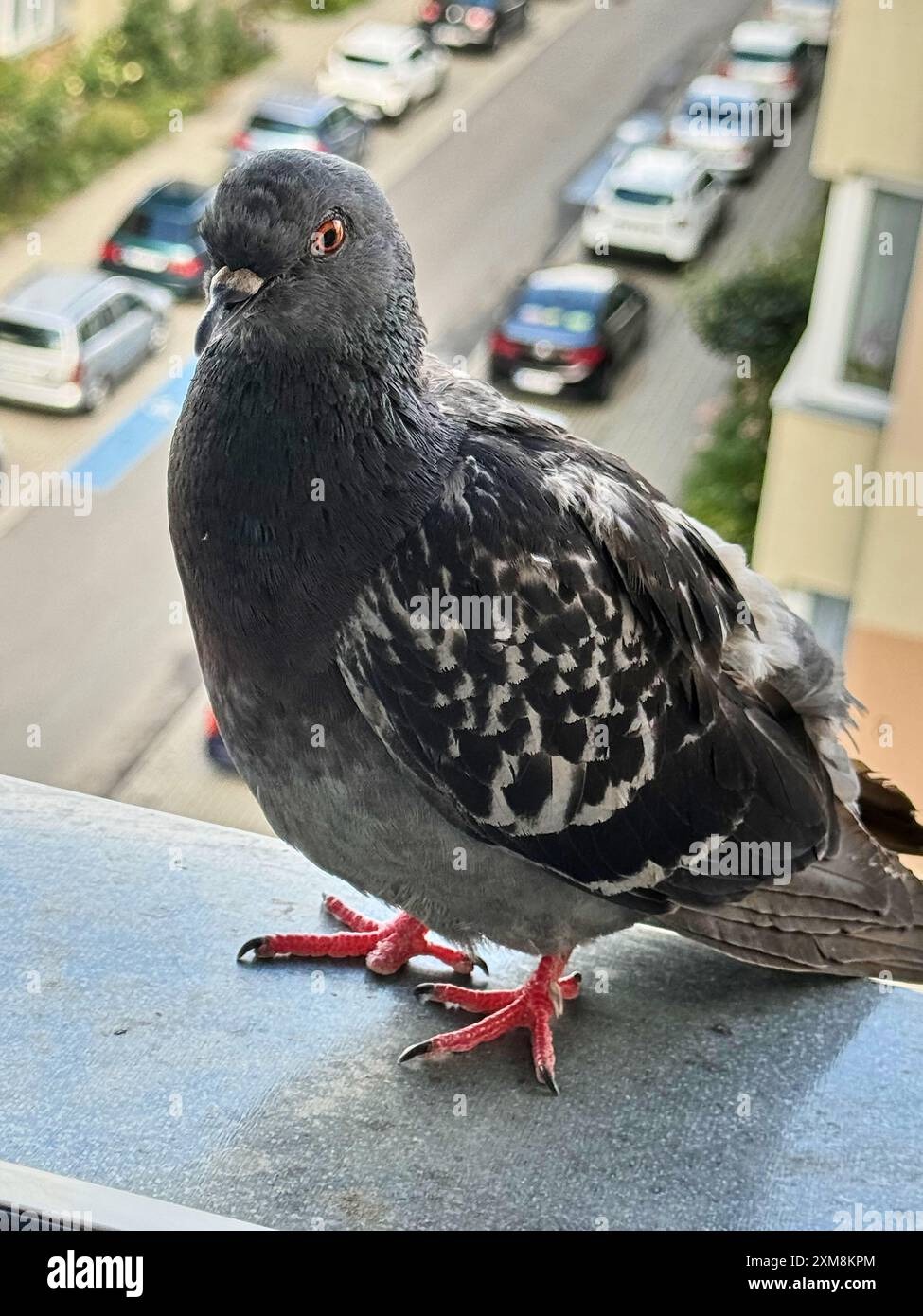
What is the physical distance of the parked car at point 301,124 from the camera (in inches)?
327

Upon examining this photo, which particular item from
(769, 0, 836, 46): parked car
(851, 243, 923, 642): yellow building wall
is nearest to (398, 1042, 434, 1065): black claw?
(851, 243, 923, 642): yellow building wall

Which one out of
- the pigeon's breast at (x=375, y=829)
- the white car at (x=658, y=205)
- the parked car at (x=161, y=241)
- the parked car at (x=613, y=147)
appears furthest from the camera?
the parked car at (x=613, y=147)

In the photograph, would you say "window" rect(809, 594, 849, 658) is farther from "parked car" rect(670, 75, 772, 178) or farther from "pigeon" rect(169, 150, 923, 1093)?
"pigeon" rect(169, 150, 923, 1093)

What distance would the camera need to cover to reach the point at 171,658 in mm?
7789

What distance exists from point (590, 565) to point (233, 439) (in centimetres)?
53

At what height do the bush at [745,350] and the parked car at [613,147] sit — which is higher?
the parked car at [613,147]

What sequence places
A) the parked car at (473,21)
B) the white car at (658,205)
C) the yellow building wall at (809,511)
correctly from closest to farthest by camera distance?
the yellow building wall at (809,511) → the white car at (658,205) → the parked car at (473,21)

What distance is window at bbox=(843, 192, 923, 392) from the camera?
5.53 metres

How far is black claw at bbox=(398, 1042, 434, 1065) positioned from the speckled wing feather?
413 millimetres

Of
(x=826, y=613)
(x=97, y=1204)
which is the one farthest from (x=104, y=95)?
(x=97, y=1204)

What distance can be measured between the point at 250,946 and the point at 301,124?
6.69 metres

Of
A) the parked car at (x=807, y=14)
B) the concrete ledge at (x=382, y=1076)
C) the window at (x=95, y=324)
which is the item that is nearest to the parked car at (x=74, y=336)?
the window at (x=95, y=324)

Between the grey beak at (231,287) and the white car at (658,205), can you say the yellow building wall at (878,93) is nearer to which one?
the white car at (658,205)

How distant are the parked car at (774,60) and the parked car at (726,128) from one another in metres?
0.08
